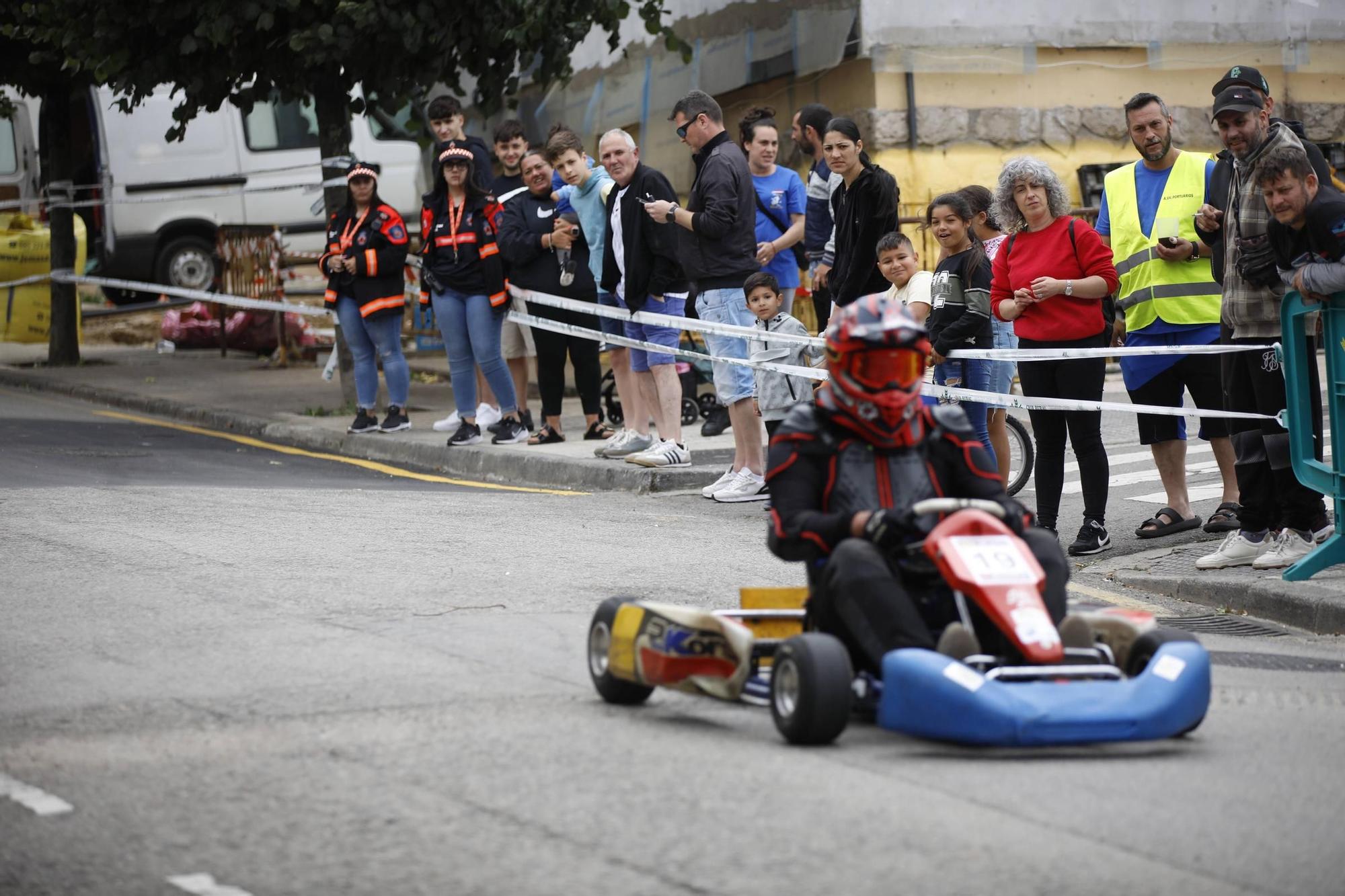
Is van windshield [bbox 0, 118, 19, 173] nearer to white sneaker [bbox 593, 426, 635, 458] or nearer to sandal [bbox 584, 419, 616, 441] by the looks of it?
sandal [bbox 584, 419, 616, 441]

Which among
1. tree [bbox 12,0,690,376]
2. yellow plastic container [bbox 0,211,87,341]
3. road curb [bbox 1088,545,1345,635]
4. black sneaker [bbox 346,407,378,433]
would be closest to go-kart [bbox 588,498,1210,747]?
road curb [bbox 1088,545,1345,635]

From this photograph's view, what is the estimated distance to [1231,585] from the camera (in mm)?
8492

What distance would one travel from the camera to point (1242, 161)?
8.84 m

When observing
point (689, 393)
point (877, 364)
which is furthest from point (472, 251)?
point (877, 364)

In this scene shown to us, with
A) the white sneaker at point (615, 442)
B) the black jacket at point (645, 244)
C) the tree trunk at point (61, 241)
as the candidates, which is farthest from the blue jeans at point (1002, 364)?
the tree trunk at point (61, 241)

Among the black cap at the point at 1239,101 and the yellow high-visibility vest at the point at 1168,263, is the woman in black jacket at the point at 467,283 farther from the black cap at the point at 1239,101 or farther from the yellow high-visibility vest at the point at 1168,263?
the black cap at the point at 1239,101

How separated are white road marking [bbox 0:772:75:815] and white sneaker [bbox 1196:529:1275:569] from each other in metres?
5.75

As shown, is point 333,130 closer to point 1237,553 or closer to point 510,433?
point 510,433

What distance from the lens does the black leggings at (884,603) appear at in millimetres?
5598

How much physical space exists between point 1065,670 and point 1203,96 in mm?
13665

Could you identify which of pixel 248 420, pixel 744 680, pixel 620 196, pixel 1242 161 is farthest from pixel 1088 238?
pixel 248 420

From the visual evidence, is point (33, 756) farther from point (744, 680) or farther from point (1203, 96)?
point (1203, 96)

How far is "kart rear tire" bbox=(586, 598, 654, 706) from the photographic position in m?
6.09

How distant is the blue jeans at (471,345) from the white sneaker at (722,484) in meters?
2.48
